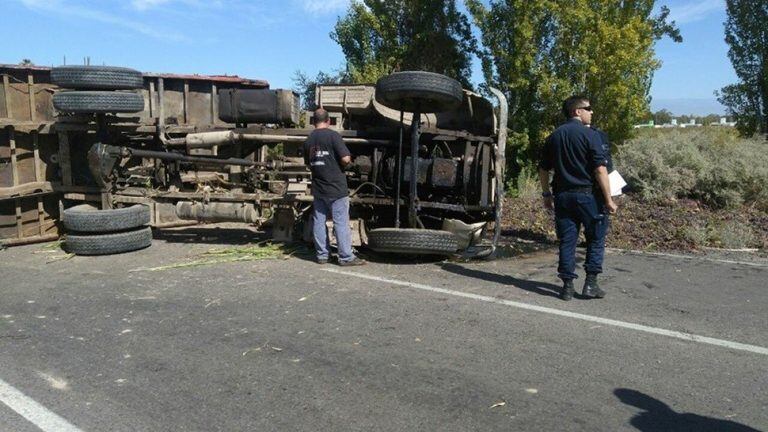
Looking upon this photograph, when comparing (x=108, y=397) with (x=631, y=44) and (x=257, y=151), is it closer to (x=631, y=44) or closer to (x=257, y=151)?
(x=257, y=151)

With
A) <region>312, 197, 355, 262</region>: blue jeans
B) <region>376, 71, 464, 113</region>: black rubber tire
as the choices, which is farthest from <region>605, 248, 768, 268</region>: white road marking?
<region>312, 197, 355, 262</region>: blue jeans

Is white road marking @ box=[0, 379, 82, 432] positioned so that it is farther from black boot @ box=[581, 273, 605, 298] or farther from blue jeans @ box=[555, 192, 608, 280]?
black boot @ box=[581, 273, 605, 298]

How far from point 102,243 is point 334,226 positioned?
3002mm

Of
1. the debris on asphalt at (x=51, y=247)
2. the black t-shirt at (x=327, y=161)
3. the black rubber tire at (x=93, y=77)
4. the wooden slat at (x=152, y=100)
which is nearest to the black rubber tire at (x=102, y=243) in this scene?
the debris on asphalt at (x=51, y=247)

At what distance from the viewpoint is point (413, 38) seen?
18.6 m

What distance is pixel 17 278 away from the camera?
267 inches

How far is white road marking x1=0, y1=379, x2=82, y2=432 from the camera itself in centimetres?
333

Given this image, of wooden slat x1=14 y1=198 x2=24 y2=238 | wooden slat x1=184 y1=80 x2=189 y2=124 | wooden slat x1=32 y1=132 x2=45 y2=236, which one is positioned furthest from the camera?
wooden slat x1=184 y1=80 x2=189 y2=124

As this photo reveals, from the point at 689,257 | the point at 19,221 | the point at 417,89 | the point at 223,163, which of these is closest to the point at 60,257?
the point at 19,221

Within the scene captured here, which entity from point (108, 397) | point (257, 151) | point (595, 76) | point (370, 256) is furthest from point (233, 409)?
point (595, 76)

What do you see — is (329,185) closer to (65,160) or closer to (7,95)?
(65,160)

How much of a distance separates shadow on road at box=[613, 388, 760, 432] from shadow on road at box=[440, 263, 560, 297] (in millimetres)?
2417

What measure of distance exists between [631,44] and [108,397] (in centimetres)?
1425

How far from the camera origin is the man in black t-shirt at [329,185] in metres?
7.22
